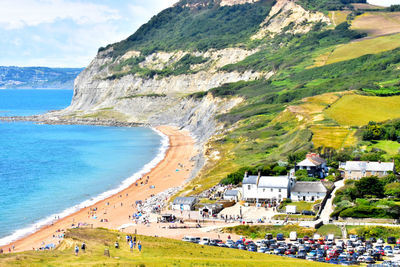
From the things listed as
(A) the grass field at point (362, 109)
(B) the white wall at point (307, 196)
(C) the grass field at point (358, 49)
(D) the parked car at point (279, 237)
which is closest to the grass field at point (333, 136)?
(A) the grass field at point (362, 109)

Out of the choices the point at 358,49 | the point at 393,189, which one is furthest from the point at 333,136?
the point at 358,49

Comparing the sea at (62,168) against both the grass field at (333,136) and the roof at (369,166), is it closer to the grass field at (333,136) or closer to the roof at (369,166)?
the grass field at (333,136)

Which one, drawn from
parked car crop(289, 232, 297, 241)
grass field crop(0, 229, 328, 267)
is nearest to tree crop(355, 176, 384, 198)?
parked car crop(289, 232, 297, 241)

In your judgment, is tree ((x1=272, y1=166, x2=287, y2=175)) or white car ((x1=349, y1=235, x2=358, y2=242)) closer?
white car ((x1=349, y1=235, x2=358, y2=242))

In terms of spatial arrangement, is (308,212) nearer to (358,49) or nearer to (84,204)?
(84,204)

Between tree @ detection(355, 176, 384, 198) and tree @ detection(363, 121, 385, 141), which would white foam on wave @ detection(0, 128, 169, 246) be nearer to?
tree @ detection(355, 176, 384, 198)

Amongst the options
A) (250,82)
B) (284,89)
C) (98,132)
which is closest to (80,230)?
(284,89)
